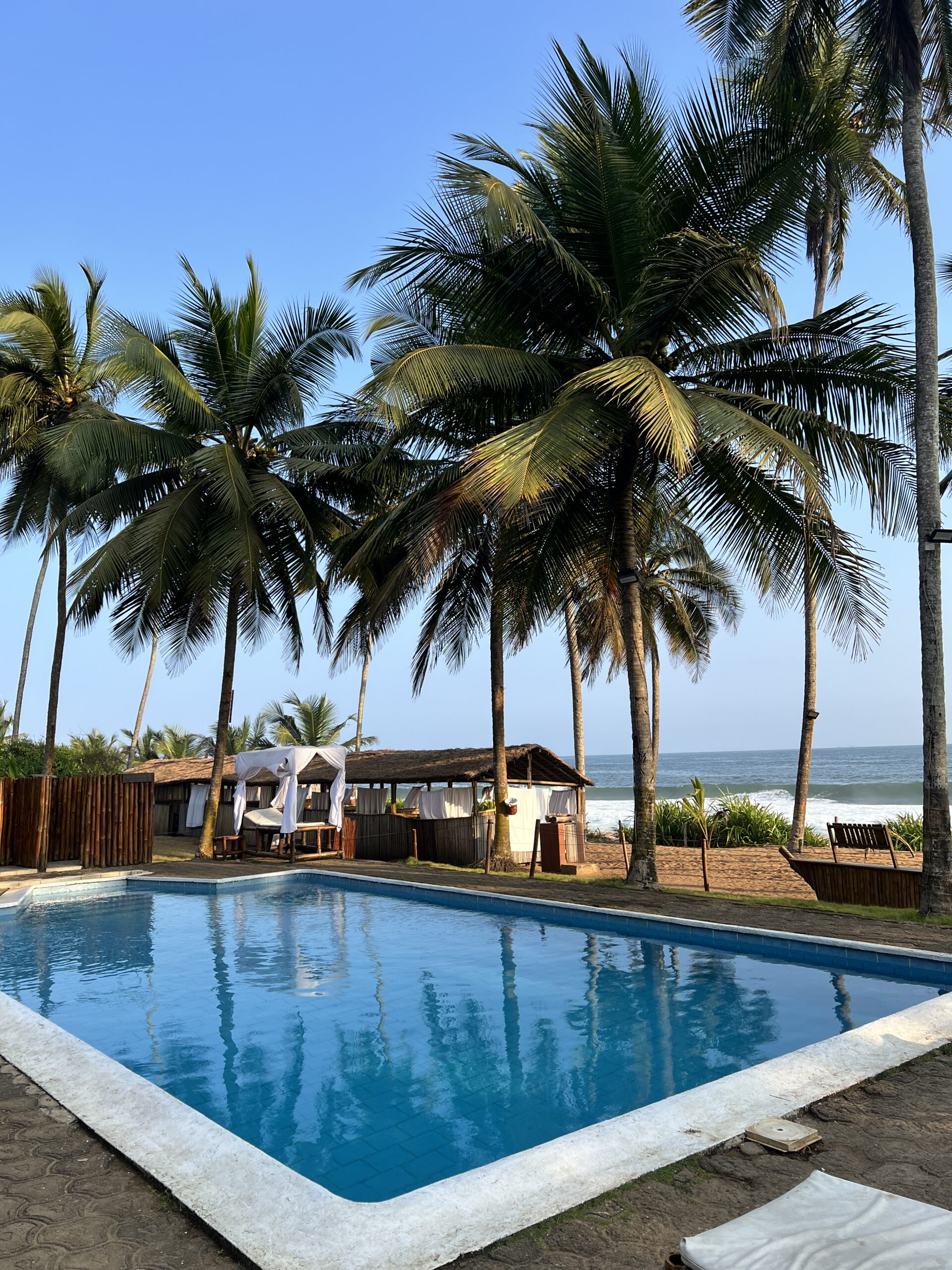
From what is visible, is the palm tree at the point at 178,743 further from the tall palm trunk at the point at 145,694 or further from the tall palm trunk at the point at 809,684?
the tall palm trunk at the point at 809,684

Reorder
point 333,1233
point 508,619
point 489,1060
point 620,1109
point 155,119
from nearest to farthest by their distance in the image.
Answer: point 333,1233 < point 620,1109 < point 489,1060 < point 155,119 < point 508,619

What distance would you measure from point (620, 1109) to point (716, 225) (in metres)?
9.97

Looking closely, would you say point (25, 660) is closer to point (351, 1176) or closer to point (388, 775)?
point (388, 775)

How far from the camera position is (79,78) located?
33.8 ft

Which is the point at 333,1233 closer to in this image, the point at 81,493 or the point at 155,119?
the point at 155,119

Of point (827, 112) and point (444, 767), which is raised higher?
point (827, 112)

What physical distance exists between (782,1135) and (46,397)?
1930 centimetres

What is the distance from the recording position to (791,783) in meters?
73.1

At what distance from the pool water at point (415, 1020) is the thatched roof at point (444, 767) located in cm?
913

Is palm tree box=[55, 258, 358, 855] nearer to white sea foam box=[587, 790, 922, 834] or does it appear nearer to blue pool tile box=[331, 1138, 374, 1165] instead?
blue pool tile box=[331, 1138, 374, 1165]

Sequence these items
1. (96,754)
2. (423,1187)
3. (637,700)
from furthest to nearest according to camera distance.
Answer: (96,754) → (637,700) → (423,1187)

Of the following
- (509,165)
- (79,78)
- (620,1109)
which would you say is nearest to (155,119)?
(79,78)

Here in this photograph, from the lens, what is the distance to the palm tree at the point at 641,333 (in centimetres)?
963

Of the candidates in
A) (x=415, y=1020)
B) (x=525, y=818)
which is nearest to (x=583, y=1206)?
(x=415, y=1020)
